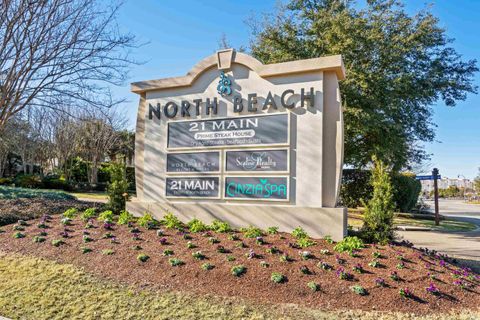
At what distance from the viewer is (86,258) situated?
5.83m

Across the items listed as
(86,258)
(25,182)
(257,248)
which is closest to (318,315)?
(257,248)

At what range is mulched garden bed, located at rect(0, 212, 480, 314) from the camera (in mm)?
4504

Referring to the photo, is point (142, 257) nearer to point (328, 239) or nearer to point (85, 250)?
point (85, 250)

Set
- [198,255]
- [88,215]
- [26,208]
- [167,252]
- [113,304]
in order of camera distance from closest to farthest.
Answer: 1. [113,304]
2. [198,255]
3. [167,252]
4. [88,215]
5. [26,208]

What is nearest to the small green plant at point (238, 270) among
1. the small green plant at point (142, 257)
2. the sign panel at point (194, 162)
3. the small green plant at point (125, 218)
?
the small green plant at point (142, 257)

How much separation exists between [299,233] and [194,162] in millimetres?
2908

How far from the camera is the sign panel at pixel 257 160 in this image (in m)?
7.10

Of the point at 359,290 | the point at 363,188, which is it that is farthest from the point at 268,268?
the point at 363,188

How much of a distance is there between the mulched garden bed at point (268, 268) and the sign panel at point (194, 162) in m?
1.62

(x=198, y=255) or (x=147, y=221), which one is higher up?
(x=147, y=221)

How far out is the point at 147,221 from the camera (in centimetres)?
753

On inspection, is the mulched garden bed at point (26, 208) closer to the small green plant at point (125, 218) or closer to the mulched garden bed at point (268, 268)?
the mulched garden bed at point (268, 268)

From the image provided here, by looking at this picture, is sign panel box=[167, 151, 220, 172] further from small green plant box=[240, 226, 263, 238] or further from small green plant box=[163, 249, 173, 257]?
small green plant box=[163, 249, 173, 257]

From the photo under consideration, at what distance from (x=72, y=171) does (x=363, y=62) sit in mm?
25497
